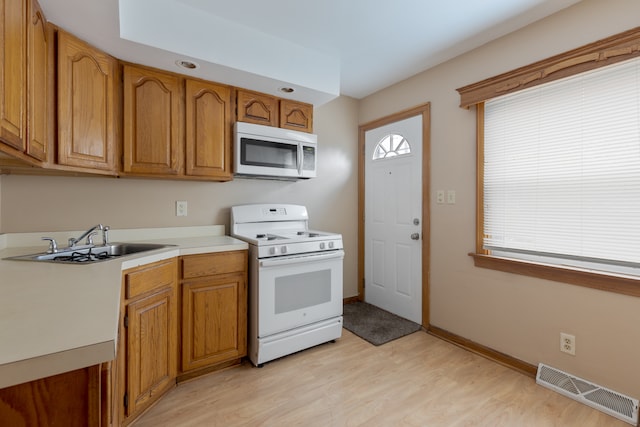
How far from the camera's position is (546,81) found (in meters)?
1.94

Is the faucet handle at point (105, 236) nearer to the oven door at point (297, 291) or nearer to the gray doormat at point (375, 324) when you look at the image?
the oven door at point (297, 291)

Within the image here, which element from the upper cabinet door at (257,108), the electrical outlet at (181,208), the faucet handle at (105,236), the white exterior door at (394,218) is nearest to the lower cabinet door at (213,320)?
the faucet handle at (105,236)

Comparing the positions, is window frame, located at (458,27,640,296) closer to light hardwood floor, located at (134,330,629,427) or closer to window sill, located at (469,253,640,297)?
window sill, located at (469,253,640,297)

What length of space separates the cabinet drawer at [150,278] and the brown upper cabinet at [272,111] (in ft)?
4.16

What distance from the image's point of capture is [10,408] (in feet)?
2.10

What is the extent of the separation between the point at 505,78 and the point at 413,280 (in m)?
1.86

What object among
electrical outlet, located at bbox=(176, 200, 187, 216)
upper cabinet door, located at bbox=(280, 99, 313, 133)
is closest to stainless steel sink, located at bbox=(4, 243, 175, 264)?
electrical outlet, located at bbox=(176, 200, 187, 216)

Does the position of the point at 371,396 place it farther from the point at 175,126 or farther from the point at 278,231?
the point at 175,126

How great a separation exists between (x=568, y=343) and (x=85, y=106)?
331cm

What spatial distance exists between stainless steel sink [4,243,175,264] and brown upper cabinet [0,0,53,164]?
20.7 inches

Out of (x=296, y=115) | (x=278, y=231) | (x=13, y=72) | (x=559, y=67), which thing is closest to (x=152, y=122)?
(x=13, y=72)

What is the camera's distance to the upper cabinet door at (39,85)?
133cm

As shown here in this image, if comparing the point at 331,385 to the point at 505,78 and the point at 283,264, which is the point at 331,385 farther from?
the point at 505,78

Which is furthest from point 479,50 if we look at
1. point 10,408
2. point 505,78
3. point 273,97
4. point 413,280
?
point 10,408
